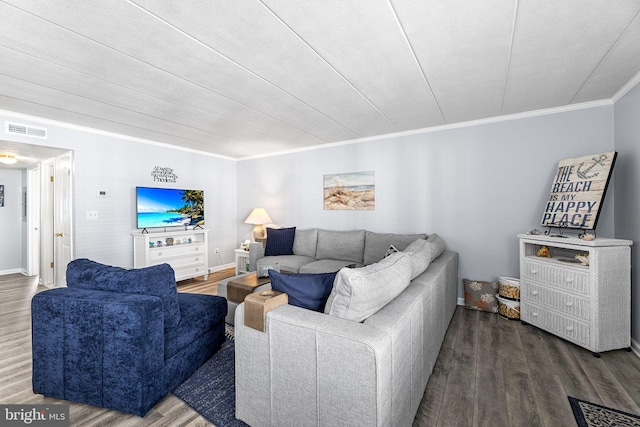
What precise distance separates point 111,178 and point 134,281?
3.19m

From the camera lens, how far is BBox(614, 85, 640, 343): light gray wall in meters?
2.40

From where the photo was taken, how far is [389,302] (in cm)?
157

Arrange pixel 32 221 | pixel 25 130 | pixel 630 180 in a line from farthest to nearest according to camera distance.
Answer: pixel 32 221, pixel 25 130, pixel 630 180

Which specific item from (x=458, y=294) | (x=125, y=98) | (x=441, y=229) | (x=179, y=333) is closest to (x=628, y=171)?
(x=441, y=229)

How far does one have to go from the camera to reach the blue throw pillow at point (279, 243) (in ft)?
14.4

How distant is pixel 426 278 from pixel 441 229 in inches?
73.3

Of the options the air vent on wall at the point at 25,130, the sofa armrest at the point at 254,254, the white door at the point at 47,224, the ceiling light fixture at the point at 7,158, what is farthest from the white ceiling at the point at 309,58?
the sofa armrest at the point at 254,254

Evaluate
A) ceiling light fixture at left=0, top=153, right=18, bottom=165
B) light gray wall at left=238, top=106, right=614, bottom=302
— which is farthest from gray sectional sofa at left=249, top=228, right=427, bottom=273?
ceiling light fixture at left=0, top=153, right=18, bottom=165

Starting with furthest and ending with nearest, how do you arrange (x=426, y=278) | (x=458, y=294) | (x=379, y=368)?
(x=458, y=294)
(x=426, y=278)
(x=379, y=368)

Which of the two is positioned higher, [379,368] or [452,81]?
[452,81]

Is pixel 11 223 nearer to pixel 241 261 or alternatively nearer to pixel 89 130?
pixel 89 130

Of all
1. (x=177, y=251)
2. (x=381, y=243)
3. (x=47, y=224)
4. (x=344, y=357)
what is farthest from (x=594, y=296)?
(x=47, y=224)

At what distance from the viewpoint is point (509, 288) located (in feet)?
10.1

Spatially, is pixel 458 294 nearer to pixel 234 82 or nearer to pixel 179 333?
pixel 179 333
